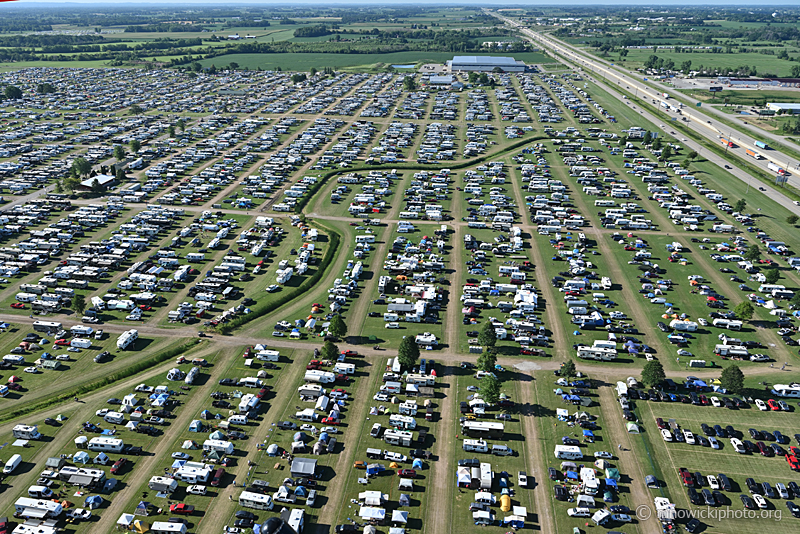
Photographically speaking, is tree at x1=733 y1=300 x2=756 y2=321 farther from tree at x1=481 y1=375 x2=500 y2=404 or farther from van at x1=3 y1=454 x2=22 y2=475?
van at x1=3 y1=454 x2=22 y2=475

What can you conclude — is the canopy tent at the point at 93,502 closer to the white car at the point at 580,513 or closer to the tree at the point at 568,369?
the white car at the point at 580,513

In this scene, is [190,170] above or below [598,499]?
above

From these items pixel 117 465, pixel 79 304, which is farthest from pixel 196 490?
pixel 79 304

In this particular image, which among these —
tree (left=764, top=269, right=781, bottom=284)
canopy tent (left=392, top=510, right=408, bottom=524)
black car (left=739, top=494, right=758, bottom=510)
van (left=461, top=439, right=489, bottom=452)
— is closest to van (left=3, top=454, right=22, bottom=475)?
canopy tent (left=392, top=510, right=408, bottom=524)

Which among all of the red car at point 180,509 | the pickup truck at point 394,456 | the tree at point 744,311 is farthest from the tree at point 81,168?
the tree at point 744,311

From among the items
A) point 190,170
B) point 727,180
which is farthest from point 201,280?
point 727,180

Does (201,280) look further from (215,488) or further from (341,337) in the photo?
(215,488)

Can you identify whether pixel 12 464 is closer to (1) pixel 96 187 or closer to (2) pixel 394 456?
(2) pixel 394 456
